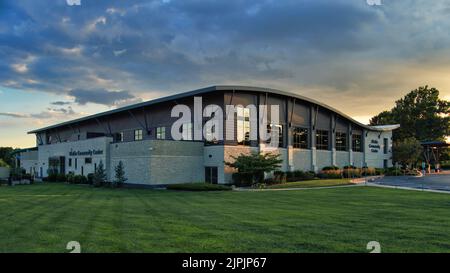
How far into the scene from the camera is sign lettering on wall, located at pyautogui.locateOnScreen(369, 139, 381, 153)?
200 feet

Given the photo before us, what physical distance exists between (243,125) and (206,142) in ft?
13.6

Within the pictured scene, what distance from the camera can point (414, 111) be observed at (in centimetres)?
8556

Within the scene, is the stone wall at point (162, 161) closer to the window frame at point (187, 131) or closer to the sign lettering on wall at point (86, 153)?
the window frame at point (187, 131)

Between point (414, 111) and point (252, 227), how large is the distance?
84546mm

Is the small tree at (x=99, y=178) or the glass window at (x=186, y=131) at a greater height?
the glass window at (x=186, y=131)

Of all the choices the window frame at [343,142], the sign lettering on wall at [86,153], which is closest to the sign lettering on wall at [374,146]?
the window frame at [343,142]

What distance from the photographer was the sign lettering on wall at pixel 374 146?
60875mm

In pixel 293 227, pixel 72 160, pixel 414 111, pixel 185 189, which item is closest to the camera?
pixel 293 227

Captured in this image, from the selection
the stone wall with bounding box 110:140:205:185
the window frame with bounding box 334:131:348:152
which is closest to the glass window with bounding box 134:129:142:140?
the stone wall with bounding box 110:140:205:185

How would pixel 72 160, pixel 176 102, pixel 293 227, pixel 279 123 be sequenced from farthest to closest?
pixel 72 160
pixel 279 123
pixel 176 102
pixel 293 227

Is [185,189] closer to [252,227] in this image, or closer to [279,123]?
[279,123]

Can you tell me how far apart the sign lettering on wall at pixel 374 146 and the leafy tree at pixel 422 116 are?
26661 millimetres

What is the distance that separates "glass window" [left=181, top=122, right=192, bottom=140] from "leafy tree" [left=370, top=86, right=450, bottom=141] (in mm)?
61147
